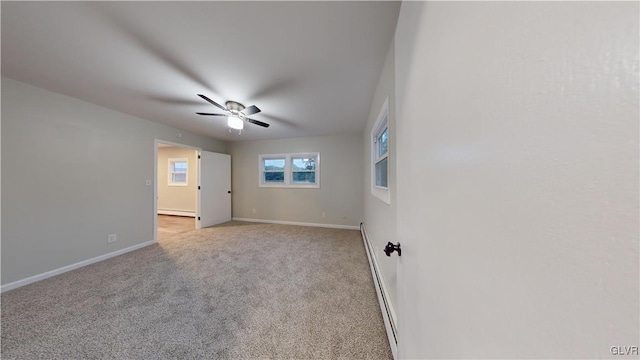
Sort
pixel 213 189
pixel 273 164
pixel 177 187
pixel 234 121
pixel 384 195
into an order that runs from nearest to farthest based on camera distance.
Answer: pixel 384 195 < pixel 234 121 < pixel 213 189 < pixel 273 164 < pixel 177 187

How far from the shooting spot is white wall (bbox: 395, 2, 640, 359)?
18 centimetres

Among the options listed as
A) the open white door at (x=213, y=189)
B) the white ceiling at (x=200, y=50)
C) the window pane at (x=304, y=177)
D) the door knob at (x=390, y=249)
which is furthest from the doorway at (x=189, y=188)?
the door knob at (x=390, y=249)

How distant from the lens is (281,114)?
119 inches

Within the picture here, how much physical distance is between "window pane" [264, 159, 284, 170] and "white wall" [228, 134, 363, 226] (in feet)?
0.73

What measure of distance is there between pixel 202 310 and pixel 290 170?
A: 3359 mm

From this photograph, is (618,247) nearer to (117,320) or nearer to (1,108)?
(117,320)

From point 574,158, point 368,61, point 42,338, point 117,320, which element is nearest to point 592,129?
point 574,158

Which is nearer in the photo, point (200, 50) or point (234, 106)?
point (200, 50)

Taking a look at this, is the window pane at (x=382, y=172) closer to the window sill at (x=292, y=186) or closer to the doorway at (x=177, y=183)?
the window sill at (x=292, y=186)

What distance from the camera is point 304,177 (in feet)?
15.5

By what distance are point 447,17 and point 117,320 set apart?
2710mm

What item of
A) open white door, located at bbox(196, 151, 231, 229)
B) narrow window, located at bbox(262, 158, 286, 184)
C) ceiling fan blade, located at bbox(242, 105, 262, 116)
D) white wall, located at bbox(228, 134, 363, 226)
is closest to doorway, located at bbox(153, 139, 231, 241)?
open white door, located at bbox(196, 151, 231, 229)

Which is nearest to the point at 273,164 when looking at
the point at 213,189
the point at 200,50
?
the point at 213,189

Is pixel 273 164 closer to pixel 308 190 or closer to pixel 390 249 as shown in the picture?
pixel 308 190
